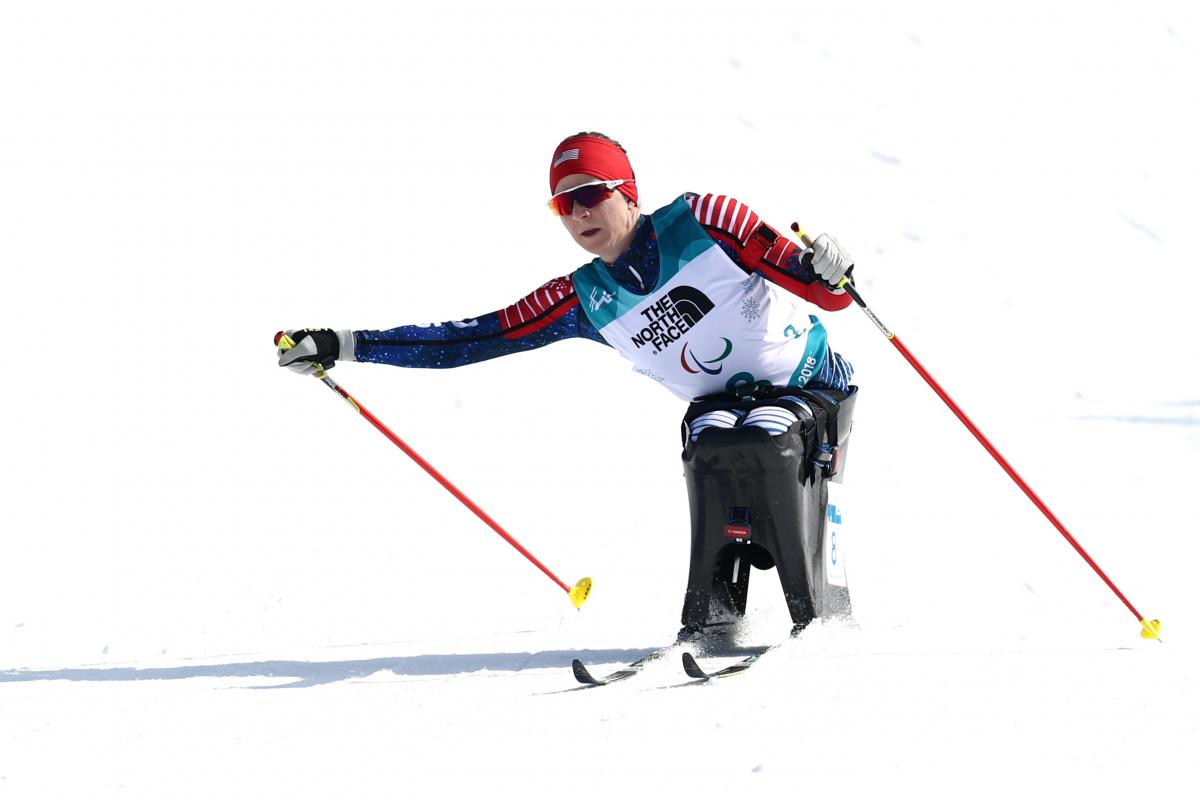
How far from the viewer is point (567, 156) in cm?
484

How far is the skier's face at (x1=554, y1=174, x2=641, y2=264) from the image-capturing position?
4809mm

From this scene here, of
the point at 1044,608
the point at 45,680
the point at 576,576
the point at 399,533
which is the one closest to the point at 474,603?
the point at 576,576

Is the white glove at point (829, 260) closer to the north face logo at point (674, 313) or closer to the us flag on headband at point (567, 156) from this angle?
the north face logo at point (674, 313)

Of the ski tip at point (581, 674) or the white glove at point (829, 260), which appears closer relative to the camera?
the ski tip at point (581, 674)

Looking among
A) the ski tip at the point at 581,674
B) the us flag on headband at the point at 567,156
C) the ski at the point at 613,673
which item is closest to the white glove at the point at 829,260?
the us flag on headband at the point at 567,156

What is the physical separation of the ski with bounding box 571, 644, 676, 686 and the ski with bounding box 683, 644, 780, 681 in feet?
0.53

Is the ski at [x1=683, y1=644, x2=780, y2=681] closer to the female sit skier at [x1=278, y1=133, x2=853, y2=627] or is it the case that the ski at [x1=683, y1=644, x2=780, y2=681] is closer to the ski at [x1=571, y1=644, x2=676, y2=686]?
the ski at [x1=571, y1=644, x2=676, y2=686]

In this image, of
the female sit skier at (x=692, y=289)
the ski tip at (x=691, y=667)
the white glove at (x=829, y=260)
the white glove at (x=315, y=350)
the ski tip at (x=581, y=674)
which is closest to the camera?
the ski tip at (x=691, y=667)

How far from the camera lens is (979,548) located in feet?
21.8

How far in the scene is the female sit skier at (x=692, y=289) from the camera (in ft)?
15.8

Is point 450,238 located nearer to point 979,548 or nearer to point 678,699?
point 979,548

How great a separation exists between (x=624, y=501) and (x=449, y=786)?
433 centimetres

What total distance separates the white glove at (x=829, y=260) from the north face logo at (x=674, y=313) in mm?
374

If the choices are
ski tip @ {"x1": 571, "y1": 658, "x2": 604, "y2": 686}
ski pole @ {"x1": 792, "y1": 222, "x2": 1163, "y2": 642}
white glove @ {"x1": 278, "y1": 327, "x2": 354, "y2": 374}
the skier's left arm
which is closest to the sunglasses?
the skier's left arm
